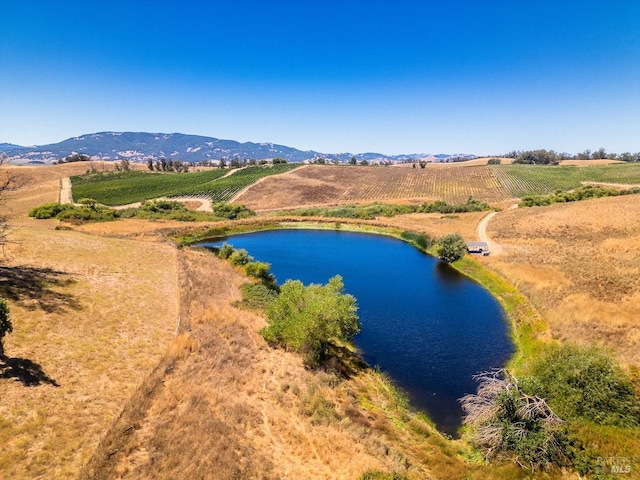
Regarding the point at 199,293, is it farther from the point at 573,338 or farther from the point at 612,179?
the point at 612,179

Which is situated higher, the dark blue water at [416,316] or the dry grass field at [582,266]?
the dry grass field at [582,266]

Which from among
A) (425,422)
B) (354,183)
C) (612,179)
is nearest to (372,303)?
(425,422)

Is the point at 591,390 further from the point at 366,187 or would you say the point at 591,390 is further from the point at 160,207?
the point at 366,187

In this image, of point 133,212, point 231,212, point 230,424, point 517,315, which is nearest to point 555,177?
point 231,212

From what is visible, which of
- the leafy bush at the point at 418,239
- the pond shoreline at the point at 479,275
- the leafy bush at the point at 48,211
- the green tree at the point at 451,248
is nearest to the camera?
the pond shoreline at the point at 479,275

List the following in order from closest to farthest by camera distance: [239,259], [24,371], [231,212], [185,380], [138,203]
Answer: [24,371], [185,380], [239,259], [231,212], [138,203]

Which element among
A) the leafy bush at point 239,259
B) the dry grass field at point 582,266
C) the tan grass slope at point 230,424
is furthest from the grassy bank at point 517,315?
the leafy bush at point 239,259

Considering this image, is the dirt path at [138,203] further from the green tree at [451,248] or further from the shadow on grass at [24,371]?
the shadow on grass at [24,371]
